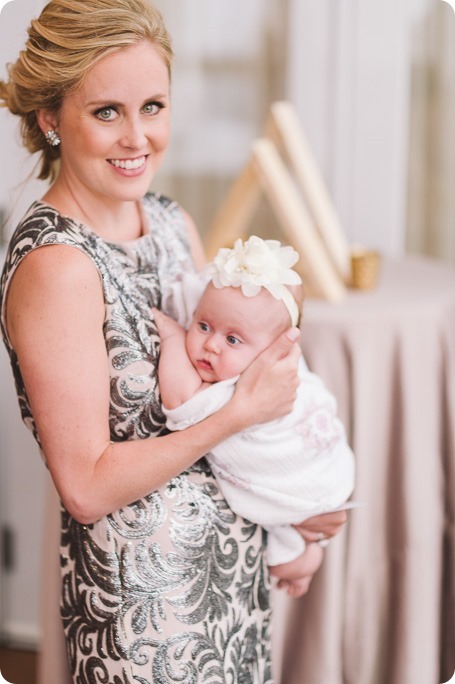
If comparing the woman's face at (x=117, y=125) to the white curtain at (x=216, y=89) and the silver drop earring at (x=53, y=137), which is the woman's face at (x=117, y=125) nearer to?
the silver drop earring at (x=53, y=137)

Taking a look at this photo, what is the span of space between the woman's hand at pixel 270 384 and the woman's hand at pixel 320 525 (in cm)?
22

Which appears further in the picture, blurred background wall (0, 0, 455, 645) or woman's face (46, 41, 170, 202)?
blurred background wall (0, 0, 455, 645)

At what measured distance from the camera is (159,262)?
1430 mm

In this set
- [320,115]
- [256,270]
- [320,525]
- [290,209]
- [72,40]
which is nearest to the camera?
[72,40]

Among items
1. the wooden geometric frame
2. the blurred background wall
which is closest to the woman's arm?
the wooden geometric frame

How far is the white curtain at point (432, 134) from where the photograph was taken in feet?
9.55

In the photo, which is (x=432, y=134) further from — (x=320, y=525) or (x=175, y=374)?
(x=175, y=374)

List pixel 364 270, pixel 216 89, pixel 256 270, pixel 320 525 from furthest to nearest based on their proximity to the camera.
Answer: pixel 216 89
pixel 364 270
pixel 320 525
pixel 256 270

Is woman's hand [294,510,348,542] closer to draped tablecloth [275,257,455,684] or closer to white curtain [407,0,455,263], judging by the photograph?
draped tablecloth [275,257,455,684]

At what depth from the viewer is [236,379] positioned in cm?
130

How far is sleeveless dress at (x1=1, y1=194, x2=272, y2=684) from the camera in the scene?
127cm

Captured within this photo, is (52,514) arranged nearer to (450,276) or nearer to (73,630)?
(73,630)

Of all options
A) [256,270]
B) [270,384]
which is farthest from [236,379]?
[256,270]

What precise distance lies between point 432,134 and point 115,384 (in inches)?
79.9
